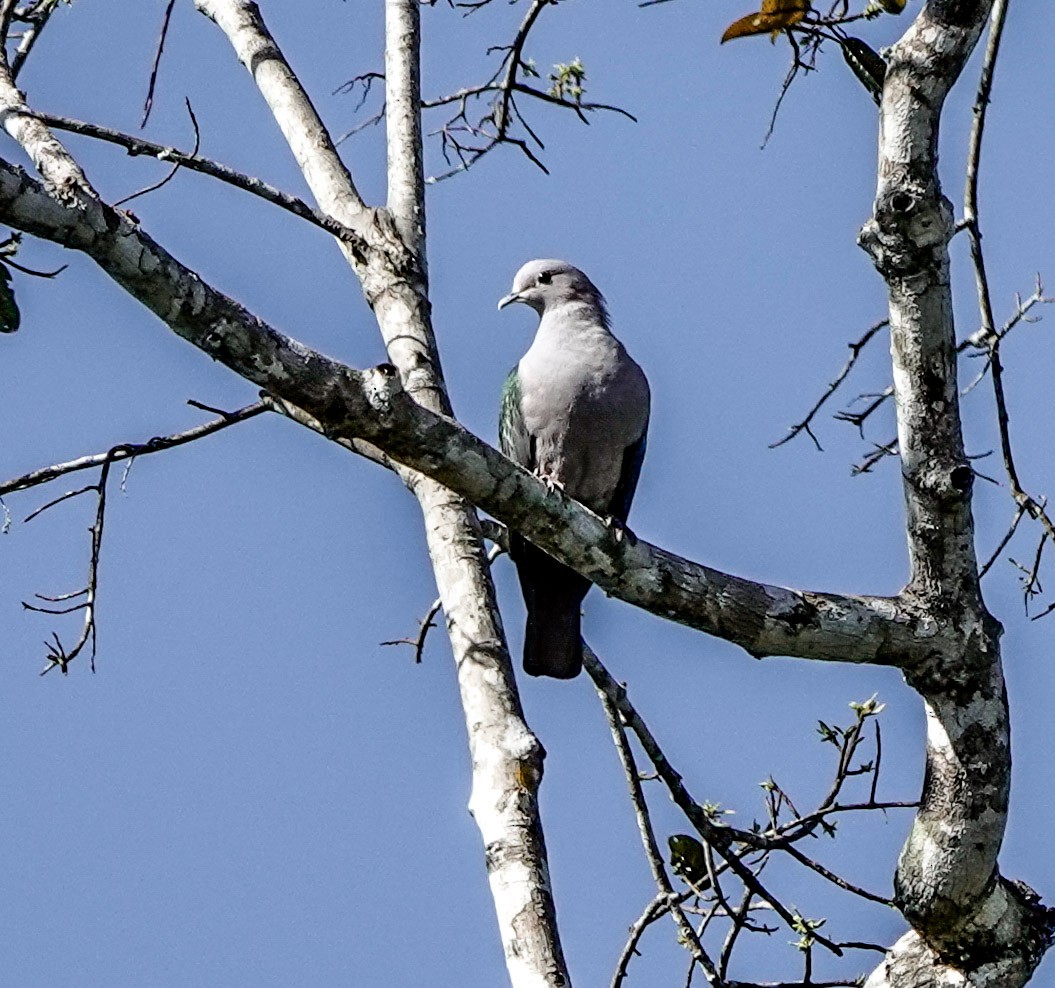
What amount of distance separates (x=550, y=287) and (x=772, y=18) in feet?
6.57

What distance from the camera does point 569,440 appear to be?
16.5 feet

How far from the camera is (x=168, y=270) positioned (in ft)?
9.77

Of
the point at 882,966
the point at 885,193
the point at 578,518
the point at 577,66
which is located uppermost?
the point at 577,66

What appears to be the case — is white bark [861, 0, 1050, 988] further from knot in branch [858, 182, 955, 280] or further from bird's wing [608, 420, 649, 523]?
bird's wing [608, 420, 649, 523]

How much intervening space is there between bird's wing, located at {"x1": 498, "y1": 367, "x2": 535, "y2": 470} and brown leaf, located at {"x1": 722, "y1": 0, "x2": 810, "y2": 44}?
1.71 meters

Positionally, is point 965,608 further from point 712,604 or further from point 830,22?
point 830,22

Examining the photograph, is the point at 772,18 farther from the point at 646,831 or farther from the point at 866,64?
the point at 646,831

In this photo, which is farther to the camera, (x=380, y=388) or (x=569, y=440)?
(x=569, y=440)

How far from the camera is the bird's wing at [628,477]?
5195mm

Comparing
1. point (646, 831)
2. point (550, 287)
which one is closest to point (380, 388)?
point (646, 831)

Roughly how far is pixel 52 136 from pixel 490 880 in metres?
2.11

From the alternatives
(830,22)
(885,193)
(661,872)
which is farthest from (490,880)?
(830,22)

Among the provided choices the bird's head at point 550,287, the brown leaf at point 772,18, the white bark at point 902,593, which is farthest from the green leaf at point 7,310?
the bird's head at point 550,287

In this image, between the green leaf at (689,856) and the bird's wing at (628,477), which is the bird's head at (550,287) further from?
the green leaf at (689,856)
